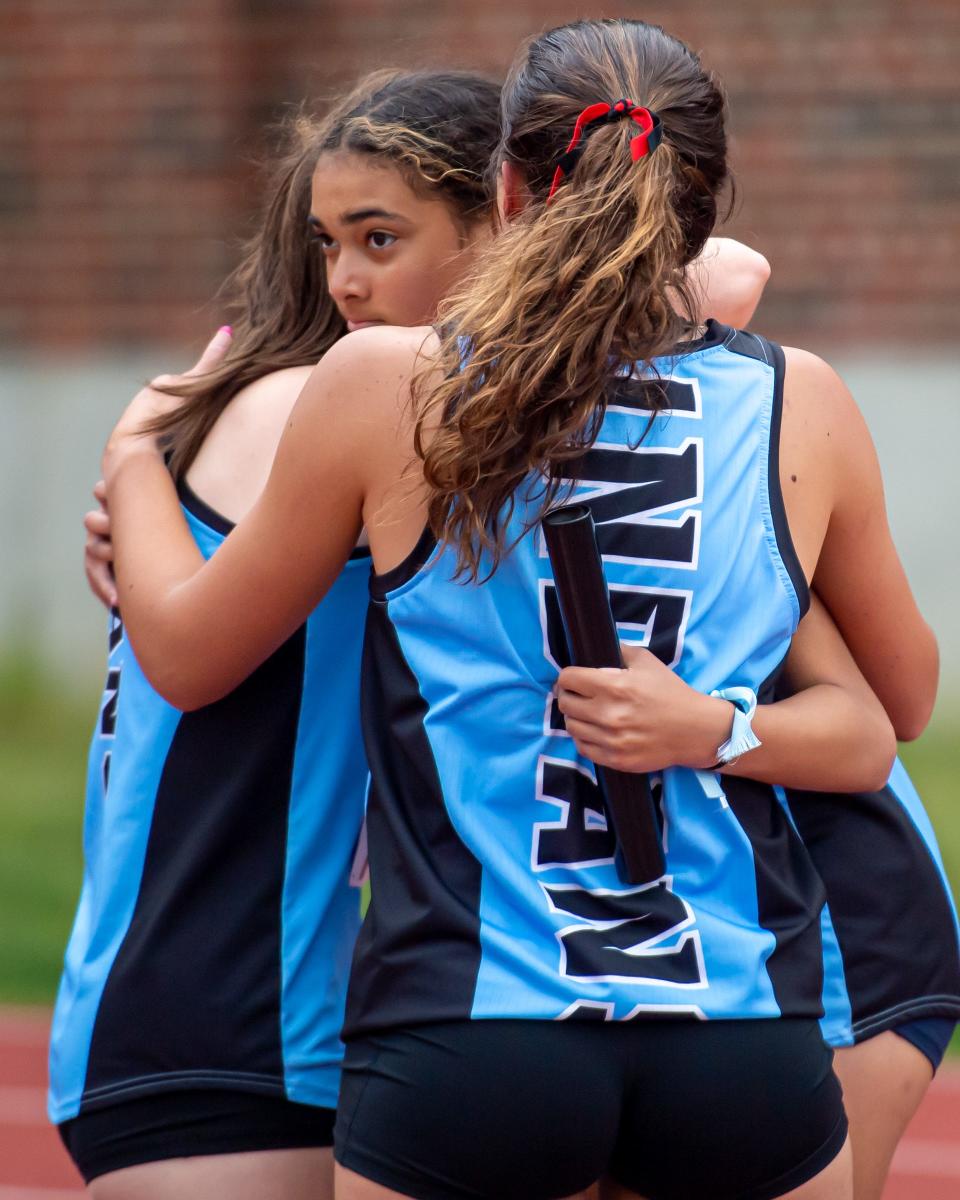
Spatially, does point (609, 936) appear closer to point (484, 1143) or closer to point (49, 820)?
point (484, 1143)

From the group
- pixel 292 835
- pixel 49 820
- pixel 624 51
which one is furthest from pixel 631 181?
pixel 49 820

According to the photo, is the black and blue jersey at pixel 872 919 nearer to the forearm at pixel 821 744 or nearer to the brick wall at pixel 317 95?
the forearm at pixel 821 744

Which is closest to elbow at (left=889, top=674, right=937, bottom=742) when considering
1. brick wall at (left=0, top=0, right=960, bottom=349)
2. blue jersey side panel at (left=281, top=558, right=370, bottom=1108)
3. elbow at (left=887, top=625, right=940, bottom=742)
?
elbow at (left=887, top=625, right=940, bottom=742)

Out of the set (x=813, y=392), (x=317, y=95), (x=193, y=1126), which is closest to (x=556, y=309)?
(x=813, y=392)

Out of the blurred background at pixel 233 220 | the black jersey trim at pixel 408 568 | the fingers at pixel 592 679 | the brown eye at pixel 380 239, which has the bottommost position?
the blurred background at pixel 233 220

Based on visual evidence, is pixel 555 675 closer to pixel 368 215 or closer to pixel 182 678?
pixel 182 678

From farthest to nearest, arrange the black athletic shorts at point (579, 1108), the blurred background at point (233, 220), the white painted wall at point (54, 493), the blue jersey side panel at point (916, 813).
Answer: the white painted wall at point (54, 493) → the blurred background at point (233, 220) → the blue jersey side panel at point (916, 813) → the black athletic shorts at point (579, 1108)

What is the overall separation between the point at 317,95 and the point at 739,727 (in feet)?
21.2

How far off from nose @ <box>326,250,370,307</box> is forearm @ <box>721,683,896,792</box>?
716 mm

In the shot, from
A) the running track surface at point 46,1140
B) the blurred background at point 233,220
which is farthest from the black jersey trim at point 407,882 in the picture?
the blurred background at point 233,220

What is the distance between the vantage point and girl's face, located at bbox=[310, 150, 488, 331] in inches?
75.9

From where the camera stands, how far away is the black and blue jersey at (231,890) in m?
1.72

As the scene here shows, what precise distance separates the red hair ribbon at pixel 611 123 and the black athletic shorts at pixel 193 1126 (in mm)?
987

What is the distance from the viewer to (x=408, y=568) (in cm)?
150
